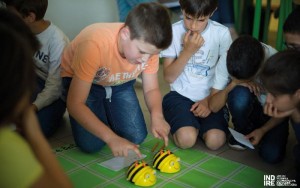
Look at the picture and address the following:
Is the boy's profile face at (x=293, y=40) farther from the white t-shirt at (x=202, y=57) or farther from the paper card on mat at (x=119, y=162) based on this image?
the paper card on mat at (x=119, y=162)

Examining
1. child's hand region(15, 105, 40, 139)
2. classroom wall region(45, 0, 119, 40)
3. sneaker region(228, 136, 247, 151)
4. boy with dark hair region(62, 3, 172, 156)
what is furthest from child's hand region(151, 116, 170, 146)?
classroom wall region(45, 0, 119, 40)

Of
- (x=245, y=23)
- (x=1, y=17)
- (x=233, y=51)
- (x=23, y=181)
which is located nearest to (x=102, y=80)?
(x=233, y=51)

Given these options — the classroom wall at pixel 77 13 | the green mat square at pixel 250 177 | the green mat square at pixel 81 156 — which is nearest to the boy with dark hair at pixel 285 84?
the green mat square at pixel 250 177

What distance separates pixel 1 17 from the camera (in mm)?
673

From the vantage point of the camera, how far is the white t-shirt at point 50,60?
1.46 metres

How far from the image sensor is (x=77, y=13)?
8.08ft

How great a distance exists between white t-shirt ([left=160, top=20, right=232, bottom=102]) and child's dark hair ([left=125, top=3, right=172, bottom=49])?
407mm

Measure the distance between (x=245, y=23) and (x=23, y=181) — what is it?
2.70 m

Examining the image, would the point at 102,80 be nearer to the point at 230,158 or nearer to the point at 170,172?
the point at 170,172

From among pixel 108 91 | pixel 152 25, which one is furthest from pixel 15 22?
pixel 108 91

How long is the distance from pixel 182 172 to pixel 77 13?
5.45 ft

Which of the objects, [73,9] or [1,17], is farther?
[73,9]

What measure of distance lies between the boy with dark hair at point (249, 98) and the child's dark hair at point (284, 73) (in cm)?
17

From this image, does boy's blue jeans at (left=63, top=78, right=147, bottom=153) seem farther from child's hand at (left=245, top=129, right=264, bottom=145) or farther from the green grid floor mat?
child's hand at (left=245, top=129, right=264, bottom=145)
